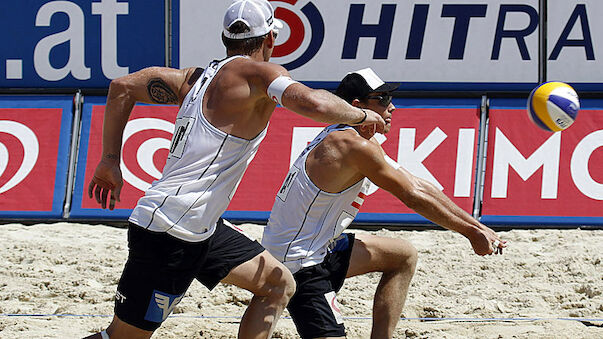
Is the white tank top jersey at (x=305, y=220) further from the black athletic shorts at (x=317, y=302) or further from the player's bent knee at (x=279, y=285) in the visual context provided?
the player's bent knee at (x=279, y=285)

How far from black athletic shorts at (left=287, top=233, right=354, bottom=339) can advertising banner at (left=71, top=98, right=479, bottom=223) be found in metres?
3.41

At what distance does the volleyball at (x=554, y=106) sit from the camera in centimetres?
492

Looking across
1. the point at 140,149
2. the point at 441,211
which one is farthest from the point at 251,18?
the point at 140,149

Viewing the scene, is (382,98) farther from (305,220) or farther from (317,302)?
(317,302)

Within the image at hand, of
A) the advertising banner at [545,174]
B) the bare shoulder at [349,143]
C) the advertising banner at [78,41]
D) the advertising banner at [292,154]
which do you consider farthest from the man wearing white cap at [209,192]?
the advertising banner at [78,41]

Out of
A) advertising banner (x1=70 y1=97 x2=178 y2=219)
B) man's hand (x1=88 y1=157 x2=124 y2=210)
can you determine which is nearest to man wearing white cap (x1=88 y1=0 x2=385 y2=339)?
man's hand (x1=88 y1=157 x2=124 y2=210)

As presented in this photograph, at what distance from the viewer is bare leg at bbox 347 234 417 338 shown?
437 cm

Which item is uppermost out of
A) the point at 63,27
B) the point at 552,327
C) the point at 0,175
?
the point at 63,27

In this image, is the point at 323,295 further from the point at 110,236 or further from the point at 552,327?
the point at 110,236

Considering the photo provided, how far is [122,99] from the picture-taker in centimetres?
393

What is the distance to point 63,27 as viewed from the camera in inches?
328

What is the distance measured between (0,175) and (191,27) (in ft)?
6.94

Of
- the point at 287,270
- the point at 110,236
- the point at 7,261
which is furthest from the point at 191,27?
the point at 287,270

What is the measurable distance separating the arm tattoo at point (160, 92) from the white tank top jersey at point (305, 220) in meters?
0.72
